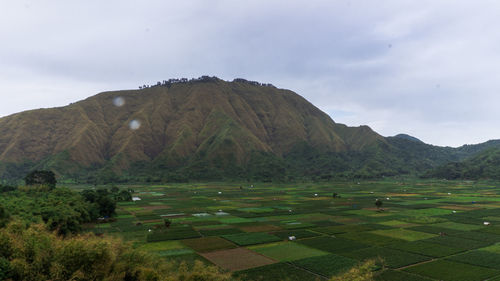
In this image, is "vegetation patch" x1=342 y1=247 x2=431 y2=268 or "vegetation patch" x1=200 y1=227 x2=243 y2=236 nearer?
"vegetation patch" x1=342 y1=247 x2=431 y2=268

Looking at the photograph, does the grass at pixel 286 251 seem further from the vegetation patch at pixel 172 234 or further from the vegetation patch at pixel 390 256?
the vegetation patch at pixel 172 234

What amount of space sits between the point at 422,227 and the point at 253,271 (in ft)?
151

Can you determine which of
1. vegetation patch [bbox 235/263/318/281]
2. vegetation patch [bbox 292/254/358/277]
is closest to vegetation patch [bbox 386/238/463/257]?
vegetation patch [bbox 292/254/358/277]

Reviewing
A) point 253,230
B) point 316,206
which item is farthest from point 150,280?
point 316,206

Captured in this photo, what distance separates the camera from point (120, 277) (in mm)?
24312

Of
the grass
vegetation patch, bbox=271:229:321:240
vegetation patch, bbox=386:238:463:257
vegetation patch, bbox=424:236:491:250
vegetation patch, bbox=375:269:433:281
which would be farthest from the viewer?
vegetation patch, bbox=271:229:321:240

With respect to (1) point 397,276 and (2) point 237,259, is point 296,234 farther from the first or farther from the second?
(1) point 397,276

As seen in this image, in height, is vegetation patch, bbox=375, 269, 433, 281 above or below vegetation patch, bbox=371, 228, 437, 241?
above

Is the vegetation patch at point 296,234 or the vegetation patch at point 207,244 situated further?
the vegetation patch at point 296,234

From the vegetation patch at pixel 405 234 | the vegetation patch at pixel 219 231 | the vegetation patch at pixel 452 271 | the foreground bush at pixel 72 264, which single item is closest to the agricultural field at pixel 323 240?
the vegetation patch at pixel 405 234

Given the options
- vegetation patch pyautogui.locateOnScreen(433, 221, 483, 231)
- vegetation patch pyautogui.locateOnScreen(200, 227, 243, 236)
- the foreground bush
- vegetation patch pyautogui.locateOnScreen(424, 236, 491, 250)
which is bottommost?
vegetation patch pyautogui.locateOnScreen(200, 227, 243, 236)

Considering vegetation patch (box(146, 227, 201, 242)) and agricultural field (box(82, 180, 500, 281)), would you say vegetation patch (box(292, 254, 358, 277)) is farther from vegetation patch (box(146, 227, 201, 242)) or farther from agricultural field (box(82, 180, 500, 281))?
vegetation patch (box(146, 227, 201, 242))

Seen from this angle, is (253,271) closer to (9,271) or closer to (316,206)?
(9,271)

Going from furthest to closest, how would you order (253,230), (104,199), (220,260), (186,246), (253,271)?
(104,199) < (253,230) < (186,246) < (220,260) < (253,271)
